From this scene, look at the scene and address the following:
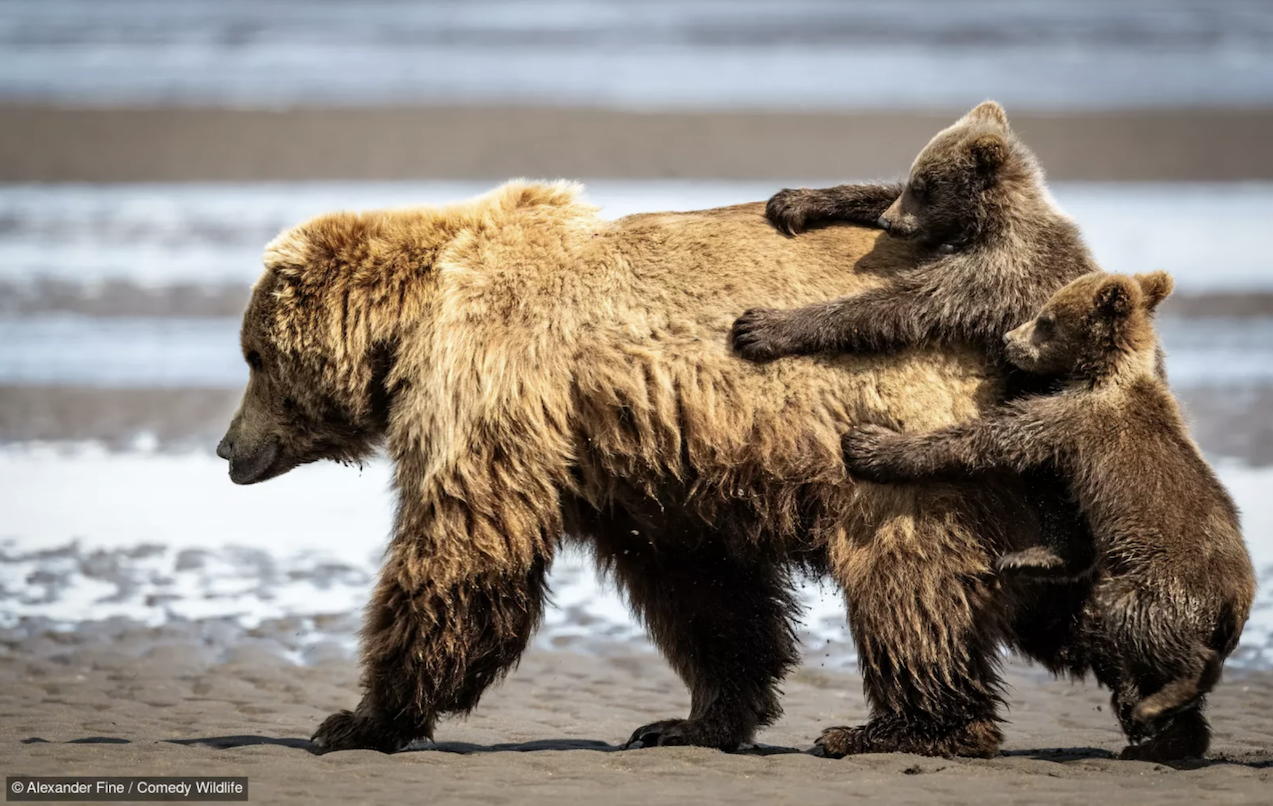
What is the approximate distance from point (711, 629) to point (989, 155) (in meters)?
2.31

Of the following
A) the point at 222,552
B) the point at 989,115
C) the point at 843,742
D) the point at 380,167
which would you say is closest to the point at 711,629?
the point at 843,742

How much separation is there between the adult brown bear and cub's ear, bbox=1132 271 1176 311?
0.67m

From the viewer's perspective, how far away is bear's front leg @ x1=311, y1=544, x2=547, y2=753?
21.9ft

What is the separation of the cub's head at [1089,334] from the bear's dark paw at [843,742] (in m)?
1.60

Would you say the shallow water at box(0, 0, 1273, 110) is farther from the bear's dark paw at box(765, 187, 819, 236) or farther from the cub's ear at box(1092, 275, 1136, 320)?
the cub's ear at box(1092, 275, 1136, 320)

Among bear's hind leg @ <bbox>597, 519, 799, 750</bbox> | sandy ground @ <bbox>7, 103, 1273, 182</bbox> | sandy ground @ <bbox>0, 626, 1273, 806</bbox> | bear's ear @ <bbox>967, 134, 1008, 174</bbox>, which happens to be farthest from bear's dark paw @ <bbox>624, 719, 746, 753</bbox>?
sandy ground @ <bbox>7, 103, 1273, 182</bbox>

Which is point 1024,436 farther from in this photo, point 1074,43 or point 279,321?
point 1074,43

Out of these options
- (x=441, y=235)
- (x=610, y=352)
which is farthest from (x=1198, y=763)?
(x=441, y=235)

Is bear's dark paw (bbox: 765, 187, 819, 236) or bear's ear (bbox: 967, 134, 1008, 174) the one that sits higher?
bear's ear (bbox: 967, 134, 1008, 174)

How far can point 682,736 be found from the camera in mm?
7121

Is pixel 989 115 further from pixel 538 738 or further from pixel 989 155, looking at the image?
pixel 538 738

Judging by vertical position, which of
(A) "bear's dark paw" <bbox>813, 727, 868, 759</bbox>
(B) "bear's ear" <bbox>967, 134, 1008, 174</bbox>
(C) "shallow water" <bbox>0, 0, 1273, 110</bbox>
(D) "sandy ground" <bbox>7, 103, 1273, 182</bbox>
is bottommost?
(A) "bear's dark paw" <bbox>813, 727, 868, 759</bbox>

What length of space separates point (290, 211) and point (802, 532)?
511 inches

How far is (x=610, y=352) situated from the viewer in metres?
6.62
